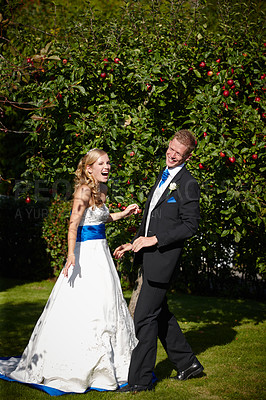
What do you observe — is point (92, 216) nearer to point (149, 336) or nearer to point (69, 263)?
point (69, 263)

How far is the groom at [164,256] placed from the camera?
3.93 meters

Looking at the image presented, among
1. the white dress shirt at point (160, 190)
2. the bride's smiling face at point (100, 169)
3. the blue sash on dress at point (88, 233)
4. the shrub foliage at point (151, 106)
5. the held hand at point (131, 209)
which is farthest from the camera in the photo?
the shrub foliage at point (151, 106)

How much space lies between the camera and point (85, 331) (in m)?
4.09

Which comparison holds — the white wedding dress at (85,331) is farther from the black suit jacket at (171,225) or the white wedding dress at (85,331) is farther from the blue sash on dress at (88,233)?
the black suit jacket at (171,225)

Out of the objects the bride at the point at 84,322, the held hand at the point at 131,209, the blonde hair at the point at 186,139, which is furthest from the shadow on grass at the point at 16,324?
the blonde hair at the point at 186,139

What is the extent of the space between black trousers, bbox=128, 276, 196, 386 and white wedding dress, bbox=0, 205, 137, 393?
27 centimetres

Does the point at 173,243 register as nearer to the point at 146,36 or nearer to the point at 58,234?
the point at 146,36

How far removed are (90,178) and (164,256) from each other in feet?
3.49

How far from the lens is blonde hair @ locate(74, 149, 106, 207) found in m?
4.38

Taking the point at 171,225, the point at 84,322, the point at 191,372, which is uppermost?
the point at 171,225

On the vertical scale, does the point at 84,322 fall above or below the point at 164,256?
below

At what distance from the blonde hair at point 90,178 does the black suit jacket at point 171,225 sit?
2.00 feet

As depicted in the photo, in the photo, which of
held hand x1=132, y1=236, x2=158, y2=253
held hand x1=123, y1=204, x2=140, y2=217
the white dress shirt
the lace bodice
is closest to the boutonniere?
the white dress shirt

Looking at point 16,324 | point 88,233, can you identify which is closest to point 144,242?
point 88,233
